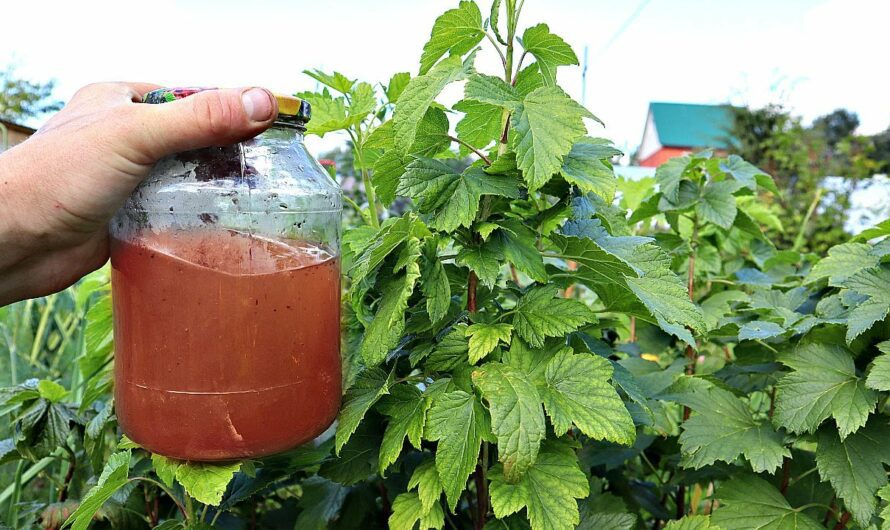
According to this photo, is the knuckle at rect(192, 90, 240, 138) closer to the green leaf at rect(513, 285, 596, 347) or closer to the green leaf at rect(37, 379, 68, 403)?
the green leaf at rect(513, 285, 596, 347)

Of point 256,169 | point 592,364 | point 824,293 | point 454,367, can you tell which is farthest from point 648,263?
point 824,293

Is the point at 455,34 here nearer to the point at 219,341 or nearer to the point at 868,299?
the point at 219,341

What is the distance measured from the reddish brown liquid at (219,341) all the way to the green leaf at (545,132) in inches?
11.6

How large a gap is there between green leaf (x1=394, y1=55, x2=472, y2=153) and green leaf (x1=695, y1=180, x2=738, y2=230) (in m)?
0.79

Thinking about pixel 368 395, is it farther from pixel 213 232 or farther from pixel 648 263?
pixel 648 263

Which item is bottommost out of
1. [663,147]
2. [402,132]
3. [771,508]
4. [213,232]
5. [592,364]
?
[663,147]

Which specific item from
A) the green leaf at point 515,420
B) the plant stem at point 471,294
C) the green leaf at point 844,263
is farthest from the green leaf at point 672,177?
the green leaf at point 515,420

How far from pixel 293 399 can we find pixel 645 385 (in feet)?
2.17

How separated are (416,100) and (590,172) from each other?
0.24 m

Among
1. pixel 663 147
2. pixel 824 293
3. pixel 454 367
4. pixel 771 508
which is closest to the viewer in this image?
pixel 454 367

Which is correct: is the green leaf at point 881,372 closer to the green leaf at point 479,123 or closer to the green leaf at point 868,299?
the green leaf at point 868,299

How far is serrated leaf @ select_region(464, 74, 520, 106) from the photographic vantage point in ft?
2.52

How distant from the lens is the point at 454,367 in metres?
0.87

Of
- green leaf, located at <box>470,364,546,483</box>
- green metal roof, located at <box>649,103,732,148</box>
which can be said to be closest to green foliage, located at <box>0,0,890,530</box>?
green leaf, located at <box>470,364,546,483</box>
